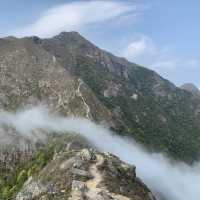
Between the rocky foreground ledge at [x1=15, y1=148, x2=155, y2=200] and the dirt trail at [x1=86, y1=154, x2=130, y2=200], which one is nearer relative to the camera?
the dirt trail at [x1=86, y1=154, x2=130, y2=200]

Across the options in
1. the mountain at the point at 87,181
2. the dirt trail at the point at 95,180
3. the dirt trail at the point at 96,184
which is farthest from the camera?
the mountain at the point at 87,181

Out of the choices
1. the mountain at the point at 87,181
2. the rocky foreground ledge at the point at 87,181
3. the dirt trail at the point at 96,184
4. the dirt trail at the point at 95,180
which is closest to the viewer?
the dirt trail at the point at 96,184

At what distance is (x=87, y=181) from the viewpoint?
459ft

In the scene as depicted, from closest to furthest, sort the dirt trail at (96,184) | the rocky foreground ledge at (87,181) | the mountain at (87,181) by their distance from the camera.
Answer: the dirt trail at (96,184), the rocky foreground ledge at (87,181), the mountain at (87,181)

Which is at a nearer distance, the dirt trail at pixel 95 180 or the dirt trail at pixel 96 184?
the dirt trail at pixel 96 184

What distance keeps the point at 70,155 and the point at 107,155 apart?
1151cm

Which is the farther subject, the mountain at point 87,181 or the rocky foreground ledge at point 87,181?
the mountain at point 87,181

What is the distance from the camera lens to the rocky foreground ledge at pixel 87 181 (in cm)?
13238

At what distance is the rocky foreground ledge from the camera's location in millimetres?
132375

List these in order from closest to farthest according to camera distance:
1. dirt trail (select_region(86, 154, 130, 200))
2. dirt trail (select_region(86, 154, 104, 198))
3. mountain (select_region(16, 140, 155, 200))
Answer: dirt trail (select_region(86, 154, 130, 200)) < dirt trail (select_region(86, 154, 104, 198)) < mountain (select_region(16, 140, 155, 200))

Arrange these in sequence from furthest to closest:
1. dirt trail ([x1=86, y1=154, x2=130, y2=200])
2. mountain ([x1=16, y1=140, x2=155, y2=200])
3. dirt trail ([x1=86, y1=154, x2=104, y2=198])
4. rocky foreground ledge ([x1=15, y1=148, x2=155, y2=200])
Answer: mountain ([x1=16, y1=140, x2=155, y2=200])
rocky foreground ledge ([x1=15, y1=148, x2=155, y2=200])
dirt trail ([x1=86, y1=154, x2=104, y2=198])
dirt trail ([x1=86, y1=154, x2=130, y2=200])

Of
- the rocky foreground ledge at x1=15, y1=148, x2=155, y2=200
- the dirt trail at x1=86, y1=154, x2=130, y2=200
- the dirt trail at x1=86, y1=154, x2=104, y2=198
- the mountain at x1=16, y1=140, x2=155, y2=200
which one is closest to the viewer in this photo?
the dirt trail at x1=86, y1=154, x2=130, y2=200

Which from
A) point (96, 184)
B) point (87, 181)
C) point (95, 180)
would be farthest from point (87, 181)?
point (96, 184)

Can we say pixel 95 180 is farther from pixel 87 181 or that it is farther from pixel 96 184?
pixel 96 184
